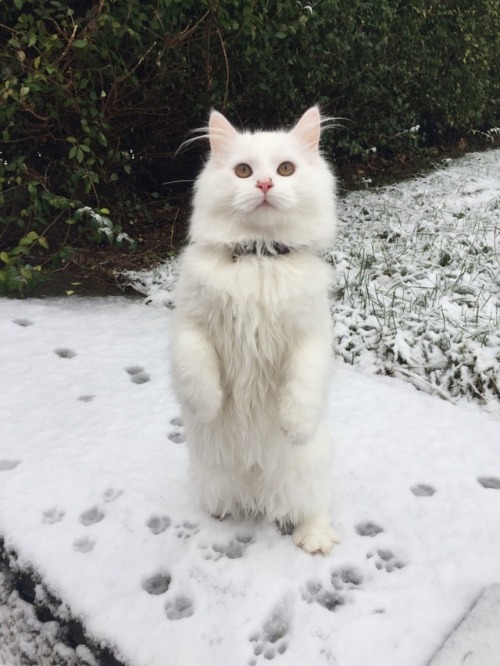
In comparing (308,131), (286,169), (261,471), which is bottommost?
(261,471)

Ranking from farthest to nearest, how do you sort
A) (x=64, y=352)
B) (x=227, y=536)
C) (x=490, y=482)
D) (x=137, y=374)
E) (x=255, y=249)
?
(x=64, y=352)
(x=137, y=374)
(x=490, y=482)
(x=227, y=536)
(x=255, y=249)

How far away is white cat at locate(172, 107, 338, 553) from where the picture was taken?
157cm

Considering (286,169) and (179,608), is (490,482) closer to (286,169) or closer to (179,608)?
(179,608)

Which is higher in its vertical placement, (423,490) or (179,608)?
(423,490)

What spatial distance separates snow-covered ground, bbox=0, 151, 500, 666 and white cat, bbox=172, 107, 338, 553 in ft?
0.79

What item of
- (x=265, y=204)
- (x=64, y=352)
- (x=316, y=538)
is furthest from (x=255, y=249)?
(x=64, y=352)

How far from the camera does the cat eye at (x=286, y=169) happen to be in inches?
64.6

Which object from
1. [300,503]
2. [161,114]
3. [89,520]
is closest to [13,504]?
[89,520]

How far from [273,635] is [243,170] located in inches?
55.5

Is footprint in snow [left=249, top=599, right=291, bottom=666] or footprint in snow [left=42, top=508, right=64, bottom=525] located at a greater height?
footprint in snow [left=249, top=599, right=291, bottom=666]

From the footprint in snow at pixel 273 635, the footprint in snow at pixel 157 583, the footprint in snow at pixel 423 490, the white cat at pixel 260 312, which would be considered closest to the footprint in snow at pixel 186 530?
the footprint in snow at pixel 157 583

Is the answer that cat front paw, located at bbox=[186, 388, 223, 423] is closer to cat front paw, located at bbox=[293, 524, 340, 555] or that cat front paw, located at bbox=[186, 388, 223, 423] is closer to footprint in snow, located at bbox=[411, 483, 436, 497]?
cat front paw, located at bbox=[293, 524, 340, 555]

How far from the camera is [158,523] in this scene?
6.35 ft

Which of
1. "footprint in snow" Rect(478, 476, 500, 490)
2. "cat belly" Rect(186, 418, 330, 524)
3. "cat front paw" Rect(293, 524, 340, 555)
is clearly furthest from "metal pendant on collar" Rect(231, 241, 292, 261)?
"footprint in snow" Rect(478, 476, 500, 490)
